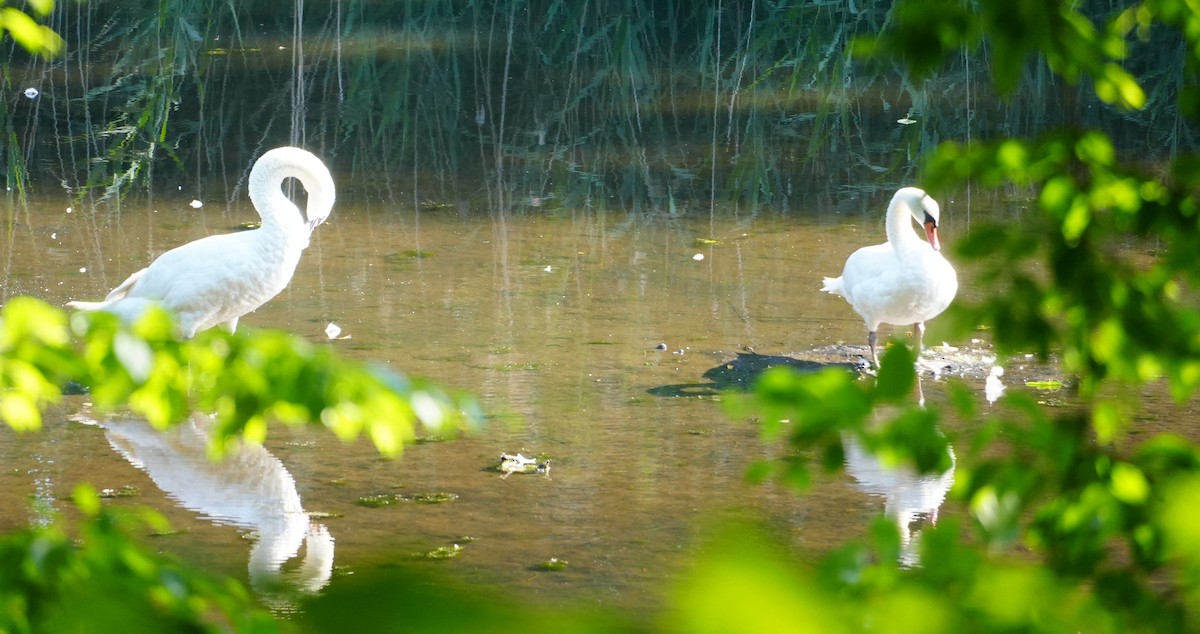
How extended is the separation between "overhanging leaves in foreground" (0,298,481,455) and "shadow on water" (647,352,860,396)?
3976mm

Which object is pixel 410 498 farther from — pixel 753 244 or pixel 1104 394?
pixel 753 244

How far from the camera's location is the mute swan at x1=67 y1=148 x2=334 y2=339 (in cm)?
538

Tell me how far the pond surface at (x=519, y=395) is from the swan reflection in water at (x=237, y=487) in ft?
0.04

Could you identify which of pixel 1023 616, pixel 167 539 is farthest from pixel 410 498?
pixel 1023 616

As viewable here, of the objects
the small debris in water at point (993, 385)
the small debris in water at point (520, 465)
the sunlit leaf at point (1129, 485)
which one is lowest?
the small debris in water at point (993, 385)

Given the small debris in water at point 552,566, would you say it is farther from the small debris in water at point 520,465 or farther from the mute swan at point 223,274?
the mute swan at point 223,274

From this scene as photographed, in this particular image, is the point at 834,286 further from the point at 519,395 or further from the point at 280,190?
the point at 280,190

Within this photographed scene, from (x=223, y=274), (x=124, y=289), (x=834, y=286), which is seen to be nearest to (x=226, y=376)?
(x=223, y=274)

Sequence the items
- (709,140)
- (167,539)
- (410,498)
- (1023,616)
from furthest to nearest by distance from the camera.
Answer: (709,140) < (410,498) < (167,539) < (1023,616)

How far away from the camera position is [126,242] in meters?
7.48

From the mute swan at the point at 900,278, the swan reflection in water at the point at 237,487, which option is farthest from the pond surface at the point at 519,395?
the mute swan at the point at 900,278

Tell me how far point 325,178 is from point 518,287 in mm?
1245

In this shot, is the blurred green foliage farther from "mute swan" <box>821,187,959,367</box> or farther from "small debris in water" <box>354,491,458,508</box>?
"mute swan" <box>821,187,959,367</box>

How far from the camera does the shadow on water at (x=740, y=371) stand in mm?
5434
